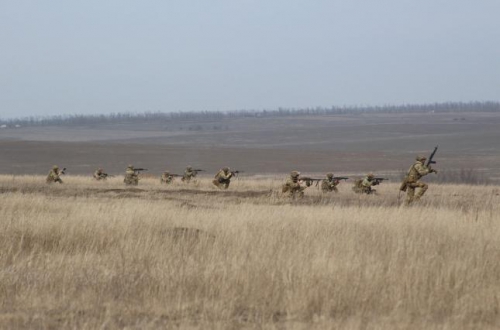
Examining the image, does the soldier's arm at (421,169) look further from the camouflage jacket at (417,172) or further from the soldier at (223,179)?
the soldier at (223,179)

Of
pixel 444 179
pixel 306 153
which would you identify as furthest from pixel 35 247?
pixel 306 153

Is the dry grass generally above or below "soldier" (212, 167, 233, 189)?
above

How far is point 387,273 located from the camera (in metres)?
7.71

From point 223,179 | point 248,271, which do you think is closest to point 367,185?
point 223,179

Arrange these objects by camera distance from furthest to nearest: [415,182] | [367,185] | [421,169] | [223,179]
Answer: [223,179] < [367,185] < [421,169] < [415,182]

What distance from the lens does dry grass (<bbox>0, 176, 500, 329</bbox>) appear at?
21.4 feet

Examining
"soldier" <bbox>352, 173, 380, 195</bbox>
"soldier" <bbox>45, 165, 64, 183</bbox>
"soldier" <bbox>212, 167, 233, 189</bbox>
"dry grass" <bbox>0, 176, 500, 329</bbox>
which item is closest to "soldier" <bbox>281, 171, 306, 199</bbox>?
"soldier" <bbox>352, 173, 380, 195</bbox>

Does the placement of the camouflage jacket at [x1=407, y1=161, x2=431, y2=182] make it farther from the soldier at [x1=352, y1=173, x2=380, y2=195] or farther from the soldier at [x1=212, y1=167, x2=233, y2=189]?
the soldier at [x1=212, y1=167, x2=233, y2=189]

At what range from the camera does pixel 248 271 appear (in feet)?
25.5

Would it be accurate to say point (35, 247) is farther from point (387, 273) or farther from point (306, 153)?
point (306, 153)

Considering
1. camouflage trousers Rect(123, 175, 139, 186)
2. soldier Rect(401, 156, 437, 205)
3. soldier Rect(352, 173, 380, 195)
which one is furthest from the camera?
camouflage trousers Rect(123, 175, 139, 186)

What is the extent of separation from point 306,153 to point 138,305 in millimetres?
74131

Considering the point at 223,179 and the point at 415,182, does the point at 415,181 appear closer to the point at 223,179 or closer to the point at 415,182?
the point at 415,182

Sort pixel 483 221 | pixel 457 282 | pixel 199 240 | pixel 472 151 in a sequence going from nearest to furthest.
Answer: pixel 457 282, pixel 199 240, pixel 483 221, pixel 472 151
